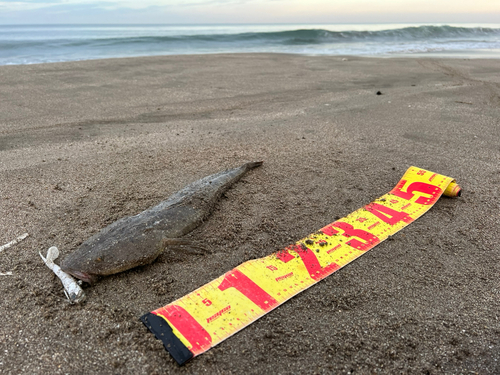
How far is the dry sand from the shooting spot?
1.86m

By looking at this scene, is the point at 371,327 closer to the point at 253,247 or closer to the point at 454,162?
the point at 253,247

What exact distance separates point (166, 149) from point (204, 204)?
187 cm

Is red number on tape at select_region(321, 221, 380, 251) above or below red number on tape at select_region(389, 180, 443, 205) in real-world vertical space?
below

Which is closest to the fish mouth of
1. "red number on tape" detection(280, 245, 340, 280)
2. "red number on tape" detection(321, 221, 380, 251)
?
"red number on tape" detection(280, 245, 340, 280)

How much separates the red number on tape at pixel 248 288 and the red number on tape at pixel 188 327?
13.0 inches

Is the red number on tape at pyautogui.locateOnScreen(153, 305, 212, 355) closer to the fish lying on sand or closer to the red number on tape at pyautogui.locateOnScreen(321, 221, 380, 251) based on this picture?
the fish lying on sand

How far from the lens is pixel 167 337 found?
1903 millimetres

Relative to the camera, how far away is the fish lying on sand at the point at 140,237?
2330 mm

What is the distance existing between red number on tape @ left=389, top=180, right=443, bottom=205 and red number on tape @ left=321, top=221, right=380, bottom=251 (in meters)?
0.86

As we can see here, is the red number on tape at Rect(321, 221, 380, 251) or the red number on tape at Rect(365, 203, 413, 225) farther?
the red number on tape at Rect(365, 203, 413, 225)

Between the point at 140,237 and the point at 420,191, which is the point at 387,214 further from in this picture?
the point at 140,237

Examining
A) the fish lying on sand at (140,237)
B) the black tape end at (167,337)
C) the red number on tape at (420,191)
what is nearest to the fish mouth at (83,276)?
the fish lying on sand at (140,237)

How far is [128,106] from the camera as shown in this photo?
6605 mm

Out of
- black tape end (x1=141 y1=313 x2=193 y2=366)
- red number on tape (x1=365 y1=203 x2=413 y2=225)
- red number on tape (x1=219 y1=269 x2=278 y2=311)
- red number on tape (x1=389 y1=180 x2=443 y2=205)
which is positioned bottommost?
black tape end (x1=141 y1=313 x2=193 y2=366)
